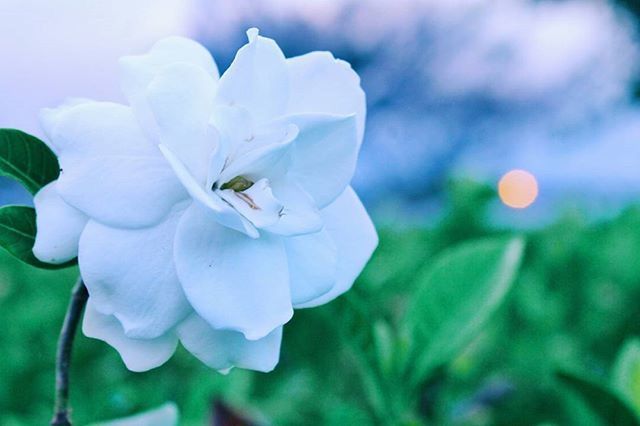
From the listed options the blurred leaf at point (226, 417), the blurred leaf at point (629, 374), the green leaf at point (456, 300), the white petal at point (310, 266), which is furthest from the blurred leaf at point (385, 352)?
the white petal at point (310, 266)

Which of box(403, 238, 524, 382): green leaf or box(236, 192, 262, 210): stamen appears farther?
box(403, 238, 524, 382): green leaf

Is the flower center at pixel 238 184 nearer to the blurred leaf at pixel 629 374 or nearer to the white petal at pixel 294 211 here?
the white petal at pixel 294 211

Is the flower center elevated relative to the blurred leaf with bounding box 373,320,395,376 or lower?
elevated

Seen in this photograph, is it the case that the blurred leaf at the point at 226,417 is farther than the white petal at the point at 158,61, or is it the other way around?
the blurred leaf at the point at 226,417

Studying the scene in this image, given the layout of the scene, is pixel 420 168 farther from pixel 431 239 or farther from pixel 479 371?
pixel 479 371

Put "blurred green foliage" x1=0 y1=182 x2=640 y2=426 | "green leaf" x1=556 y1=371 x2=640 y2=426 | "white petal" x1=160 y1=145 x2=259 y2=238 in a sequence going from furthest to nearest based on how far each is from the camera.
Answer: "blurred green foliage" x1=0 y1=182 x2=640 y2=426 < "green leaf" x1=556 y1=371 x2=640 y2=426 < "white petal" x1=160 y1=145 x2=259 y2=238

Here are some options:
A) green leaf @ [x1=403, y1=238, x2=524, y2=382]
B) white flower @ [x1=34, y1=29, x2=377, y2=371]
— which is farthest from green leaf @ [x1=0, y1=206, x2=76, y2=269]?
green leaf @ [x1=403, y1=238, x2=524, y2=382]

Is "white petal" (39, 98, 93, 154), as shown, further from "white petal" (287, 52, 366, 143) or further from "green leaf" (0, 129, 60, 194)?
"white petal" (287, 52, 366, 143)
